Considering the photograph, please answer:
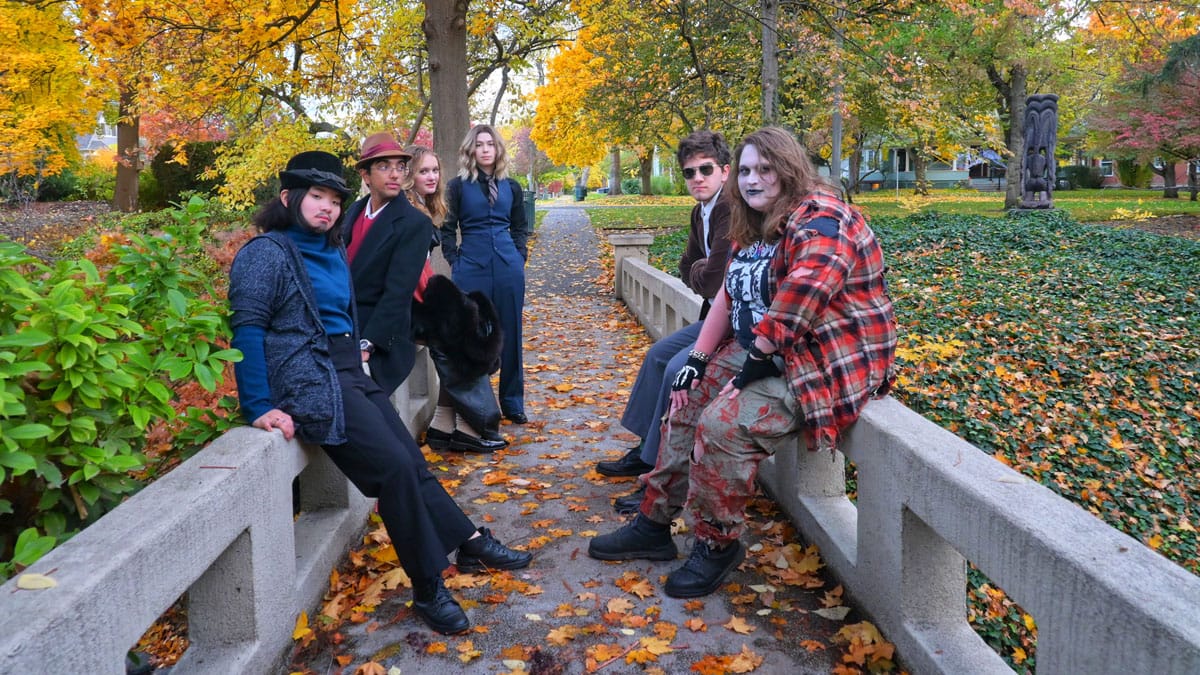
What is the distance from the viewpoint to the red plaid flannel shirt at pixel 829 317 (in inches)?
125

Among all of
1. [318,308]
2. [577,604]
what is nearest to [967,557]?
[577,604]

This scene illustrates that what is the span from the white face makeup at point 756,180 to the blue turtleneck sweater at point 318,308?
170 centimetres

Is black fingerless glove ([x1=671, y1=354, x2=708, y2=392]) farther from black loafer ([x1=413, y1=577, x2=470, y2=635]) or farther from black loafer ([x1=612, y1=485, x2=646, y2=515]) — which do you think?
black loafer ([x1=413, y1=577, x2=470, y2=635])

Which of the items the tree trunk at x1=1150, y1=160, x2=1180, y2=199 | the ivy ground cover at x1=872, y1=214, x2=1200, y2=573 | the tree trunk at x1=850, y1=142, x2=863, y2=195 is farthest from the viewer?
the tree trunk at x1=850, y1=142, x2=863, y2=195

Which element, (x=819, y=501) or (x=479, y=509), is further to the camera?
(x=479, y=509)

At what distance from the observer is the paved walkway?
3.23m

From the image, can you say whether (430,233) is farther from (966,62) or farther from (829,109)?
(966,62)

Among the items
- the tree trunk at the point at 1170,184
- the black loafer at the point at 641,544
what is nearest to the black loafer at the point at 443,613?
the black loafer at the point at 641,544

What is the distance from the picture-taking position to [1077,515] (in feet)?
7.78

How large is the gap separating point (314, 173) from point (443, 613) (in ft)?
5.78

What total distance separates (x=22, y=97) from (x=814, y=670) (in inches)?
892

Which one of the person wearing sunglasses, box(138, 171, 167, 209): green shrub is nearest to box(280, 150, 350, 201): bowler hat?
the person wearing sunglasses

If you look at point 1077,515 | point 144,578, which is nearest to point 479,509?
point 144,578

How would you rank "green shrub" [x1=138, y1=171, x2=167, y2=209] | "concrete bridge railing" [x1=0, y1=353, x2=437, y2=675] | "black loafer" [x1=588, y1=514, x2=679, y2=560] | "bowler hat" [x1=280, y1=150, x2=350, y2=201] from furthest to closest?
"green shrub" [x1=138, y1=171, x2=167, y2=209]
"black loafer" [x1=588, y1=514, x2=679, y2=560]
"bowler hat" [x1=280, y1=150, x2=350, y2=201]
"concrete bridge railing" [x1=0, y1=353, x2=437, y2=675]
